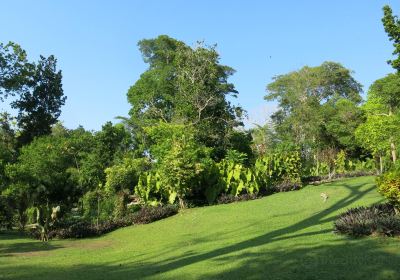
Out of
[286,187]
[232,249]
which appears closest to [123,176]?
[286,187]

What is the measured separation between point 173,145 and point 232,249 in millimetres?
10052

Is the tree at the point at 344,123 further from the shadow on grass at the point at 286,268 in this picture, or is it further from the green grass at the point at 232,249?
the shadow on grass at the point at 286,268

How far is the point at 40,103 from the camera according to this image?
3284cm

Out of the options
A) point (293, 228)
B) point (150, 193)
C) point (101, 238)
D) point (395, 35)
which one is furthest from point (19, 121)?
point (395, 35)

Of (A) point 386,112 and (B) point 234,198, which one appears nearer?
(B) point 234,198

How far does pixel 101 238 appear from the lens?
47.3ft

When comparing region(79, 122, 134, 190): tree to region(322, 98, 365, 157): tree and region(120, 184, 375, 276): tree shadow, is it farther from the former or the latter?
region(322, 98, 365, 157): tree

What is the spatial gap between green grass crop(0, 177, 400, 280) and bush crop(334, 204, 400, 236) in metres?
0.24

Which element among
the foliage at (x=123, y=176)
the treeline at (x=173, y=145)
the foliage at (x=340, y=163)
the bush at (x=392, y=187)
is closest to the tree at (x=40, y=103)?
the treeline at (x=173, y=145)

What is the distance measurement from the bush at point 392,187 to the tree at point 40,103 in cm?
2822

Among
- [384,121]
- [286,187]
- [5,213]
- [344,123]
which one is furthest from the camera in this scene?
[344,123]

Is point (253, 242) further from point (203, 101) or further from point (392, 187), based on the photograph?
point (203, 101)

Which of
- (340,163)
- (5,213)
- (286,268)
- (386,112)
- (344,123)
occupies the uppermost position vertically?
(386,112)

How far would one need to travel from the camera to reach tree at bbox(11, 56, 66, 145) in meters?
32.2
